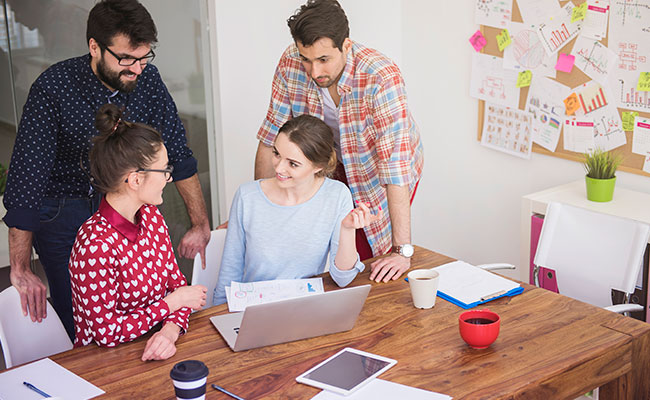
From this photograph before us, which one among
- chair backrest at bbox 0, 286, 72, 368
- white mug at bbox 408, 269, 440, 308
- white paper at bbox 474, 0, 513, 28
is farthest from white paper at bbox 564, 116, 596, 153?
chair backrest at bbox 0, 286, 72, 368

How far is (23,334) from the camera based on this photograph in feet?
6.55

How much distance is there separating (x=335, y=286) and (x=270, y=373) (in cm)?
53

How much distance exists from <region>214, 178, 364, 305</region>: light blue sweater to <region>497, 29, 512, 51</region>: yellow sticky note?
168cm

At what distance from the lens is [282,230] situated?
7.44ft

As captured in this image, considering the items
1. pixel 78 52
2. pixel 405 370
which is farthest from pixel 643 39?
pixel 78 52

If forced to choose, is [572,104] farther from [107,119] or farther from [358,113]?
[107,119]

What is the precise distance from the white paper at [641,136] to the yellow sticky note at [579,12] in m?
0.52

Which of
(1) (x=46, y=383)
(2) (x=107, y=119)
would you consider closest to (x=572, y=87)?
(2) (x=107, y=119)

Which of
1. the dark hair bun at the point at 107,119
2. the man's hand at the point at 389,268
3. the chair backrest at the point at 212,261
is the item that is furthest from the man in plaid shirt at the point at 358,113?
the dark hair bun at the point at 107,119

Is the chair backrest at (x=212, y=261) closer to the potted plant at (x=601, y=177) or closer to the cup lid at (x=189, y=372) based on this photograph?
the cup lid at (x=189, y=372)

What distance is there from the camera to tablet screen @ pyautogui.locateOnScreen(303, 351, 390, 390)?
5.26 ft

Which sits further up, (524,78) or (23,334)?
(524,78)

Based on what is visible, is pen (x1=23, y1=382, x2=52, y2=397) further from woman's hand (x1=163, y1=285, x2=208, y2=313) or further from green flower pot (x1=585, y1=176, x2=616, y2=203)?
green flower pot (x1=585, y1=176, x2=616, y2=203)

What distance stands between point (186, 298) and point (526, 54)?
2.23 meters
